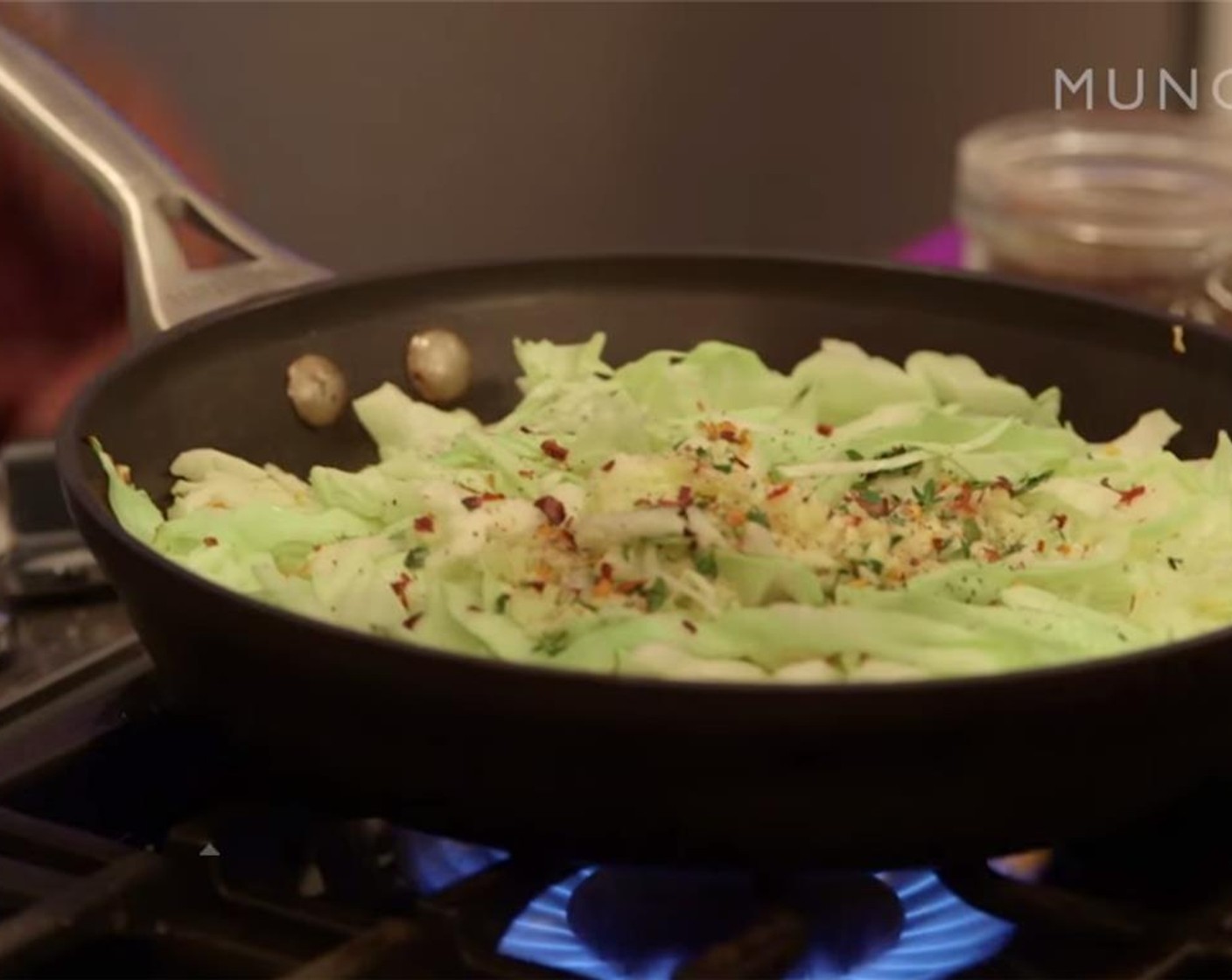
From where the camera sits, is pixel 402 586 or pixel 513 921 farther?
pixel 402 586

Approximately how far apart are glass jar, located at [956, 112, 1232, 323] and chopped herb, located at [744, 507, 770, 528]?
600 millimetres

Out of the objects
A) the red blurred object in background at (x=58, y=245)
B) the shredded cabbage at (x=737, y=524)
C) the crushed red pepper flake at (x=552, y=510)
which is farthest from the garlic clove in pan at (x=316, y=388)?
the red blurred object in background at (x=58, y=245)

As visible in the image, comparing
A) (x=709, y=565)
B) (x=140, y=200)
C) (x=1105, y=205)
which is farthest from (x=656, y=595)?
(x=1105, y=205)

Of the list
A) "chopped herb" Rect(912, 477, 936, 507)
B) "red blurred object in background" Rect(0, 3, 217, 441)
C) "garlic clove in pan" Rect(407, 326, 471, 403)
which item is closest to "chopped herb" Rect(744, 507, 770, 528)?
"chopped herb" Rect(912, 477, 936, 507)

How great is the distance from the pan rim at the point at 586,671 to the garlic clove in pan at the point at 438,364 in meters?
0.04

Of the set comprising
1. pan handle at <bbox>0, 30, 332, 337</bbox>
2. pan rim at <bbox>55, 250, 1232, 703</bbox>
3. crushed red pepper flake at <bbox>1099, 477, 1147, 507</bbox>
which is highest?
pan handle at <bbox>0, 30, 332, 337</bbox>

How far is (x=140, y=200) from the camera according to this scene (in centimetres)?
112

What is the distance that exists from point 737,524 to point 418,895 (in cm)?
21

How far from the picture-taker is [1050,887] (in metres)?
0.76

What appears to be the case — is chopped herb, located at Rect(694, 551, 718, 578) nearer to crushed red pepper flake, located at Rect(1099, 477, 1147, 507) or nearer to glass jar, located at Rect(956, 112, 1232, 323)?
crushed red pepper flake, located at Rect(1099, 477, 1147, 507)

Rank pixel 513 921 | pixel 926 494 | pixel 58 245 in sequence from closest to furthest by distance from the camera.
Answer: pixel 513 921 → pixel 926 494 → pixel 58 245

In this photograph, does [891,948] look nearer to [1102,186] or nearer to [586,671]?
[586,671]

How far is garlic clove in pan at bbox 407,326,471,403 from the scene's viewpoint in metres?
1.14

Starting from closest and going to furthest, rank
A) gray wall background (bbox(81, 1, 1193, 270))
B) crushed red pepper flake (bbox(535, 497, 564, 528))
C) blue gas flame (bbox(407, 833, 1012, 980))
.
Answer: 1. blue gas flame (bbox(407, 833, 1012, 980))
2. crushed red pepper flake (bbox(535, 497, 564, 528))
3. gray wall background (bbox(81, 1, 1193, 270))
